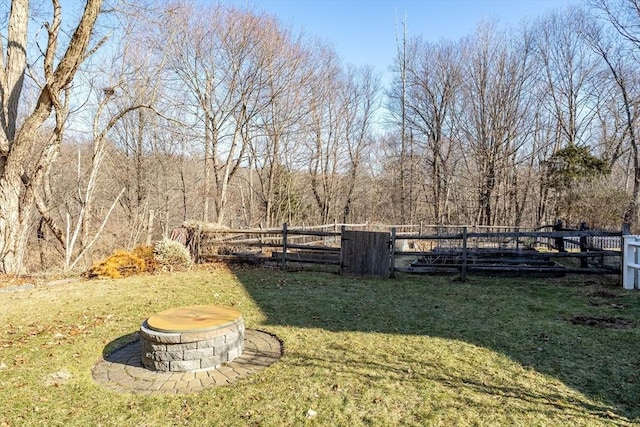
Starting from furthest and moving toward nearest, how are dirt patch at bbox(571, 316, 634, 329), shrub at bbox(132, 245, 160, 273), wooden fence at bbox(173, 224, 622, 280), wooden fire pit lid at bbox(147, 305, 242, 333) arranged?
shrub at bbox(132, 245, 160, 273), wooden fence at bbox(173, 224, 622, 280), dirt patch at bbox(571, 316, 634, 329), wooden fire pit lid at bbox(147, 305, 242, 333)

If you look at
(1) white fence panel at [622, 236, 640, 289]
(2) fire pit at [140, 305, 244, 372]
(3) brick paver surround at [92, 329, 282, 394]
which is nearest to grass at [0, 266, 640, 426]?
(3) brick paver surround at [92, 329, 282, 394]

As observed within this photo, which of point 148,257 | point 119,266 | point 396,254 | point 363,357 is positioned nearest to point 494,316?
point 363,357

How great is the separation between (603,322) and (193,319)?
569cm

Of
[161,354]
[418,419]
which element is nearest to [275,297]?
[161,354]

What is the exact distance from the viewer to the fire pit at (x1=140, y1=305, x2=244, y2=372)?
3.91 meters

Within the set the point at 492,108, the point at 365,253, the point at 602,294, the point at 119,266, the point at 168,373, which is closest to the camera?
the point at 168,373

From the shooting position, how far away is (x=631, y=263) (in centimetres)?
741

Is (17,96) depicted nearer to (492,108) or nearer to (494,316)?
(494,316)

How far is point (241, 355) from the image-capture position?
4.35m

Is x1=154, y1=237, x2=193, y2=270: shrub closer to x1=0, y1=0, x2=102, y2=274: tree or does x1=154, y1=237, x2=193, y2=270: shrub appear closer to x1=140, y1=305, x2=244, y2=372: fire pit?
x1=0, y1=0, x2=102, y2=274: tree

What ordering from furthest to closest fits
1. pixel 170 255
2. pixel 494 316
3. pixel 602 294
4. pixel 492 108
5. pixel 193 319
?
1. pixel 492 108
2. pixel 170 255
3. pixel 602 294
4. pixel 494 316
5. pixel 193 319

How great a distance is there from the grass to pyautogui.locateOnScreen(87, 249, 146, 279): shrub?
0.67 metres

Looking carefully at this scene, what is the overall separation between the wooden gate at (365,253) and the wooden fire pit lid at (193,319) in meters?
4.76

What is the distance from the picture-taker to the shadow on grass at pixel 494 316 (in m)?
3.79
